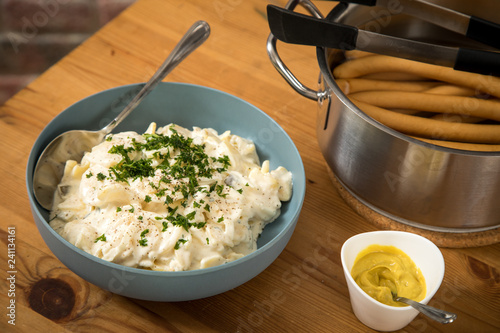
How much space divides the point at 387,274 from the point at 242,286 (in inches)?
13.0

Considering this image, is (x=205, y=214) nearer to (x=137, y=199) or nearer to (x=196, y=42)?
(x=137, y=199)

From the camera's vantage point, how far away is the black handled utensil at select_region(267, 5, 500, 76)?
1.11 metres

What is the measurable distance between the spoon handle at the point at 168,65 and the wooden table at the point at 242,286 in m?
0.27

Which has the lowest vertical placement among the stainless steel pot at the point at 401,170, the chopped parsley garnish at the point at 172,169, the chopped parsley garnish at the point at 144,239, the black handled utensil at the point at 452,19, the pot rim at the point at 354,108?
the chopped parsley garnish at the point at 144,239

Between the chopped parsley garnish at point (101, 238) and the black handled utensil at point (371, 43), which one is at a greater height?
the black handled utensil at point (371, 43)

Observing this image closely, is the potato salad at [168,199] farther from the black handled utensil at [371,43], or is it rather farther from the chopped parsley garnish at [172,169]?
the black handled utensil at [371,43]

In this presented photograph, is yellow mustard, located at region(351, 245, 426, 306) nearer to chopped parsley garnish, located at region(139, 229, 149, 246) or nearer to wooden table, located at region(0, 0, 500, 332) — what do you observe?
wooden table, located at region(0, 0, 500, 332)

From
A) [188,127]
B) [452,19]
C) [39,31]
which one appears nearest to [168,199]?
[188,127]

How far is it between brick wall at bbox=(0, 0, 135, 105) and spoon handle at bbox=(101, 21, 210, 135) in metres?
1.76

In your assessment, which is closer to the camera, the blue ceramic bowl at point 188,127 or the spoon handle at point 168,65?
the blue ceramic bowl at point 188,127

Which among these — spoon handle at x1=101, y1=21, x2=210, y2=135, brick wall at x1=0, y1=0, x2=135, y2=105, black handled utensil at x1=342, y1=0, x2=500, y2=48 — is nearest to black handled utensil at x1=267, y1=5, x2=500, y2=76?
black handled utensil at x1=342, y1=0, x2=500, y2=48

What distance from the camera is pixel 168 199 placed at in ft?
3.81

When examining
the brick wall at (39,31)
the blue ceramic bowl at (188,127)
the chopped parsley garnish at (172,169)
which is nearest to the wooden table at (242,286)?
the blue ceramic bowl at (188,127)

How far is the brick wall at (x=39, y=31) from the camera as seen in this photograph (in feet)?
9.75
